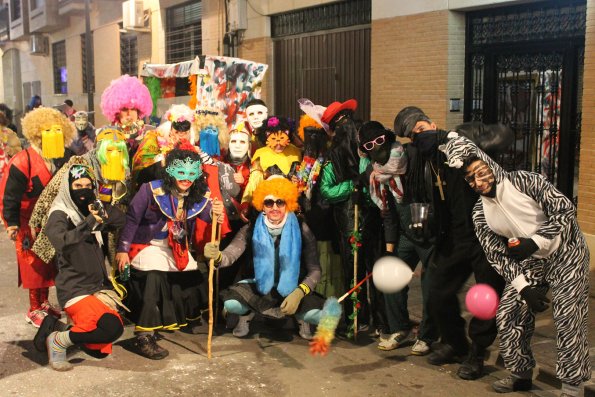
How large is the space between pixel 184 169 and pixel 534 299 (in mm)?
2918

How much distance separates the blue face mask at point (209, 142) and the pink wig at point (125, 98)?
0.92m

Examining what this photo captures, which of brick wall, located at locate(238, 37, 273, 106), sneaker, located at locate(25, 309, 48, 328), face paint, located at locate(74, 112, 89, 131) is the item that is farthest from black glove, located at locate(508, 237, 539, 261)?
brick wall, located at locate(238, 37, 273, 106)

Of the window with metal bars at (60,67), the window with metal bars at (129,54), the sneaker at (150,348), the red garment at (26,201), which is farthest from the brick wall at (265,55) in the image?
the window with metal bars at (60,67)

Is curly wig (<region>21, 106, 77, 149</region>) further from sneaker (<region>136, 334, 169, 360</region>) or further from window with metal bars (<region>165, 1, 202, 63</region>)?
window with metal bars (<region>165, 1, 202, 63</region>)

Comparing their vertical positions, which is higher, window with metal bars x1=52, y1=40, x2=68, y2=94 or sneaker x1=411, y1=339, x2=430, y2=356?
window with metal bars x1=52, y1=40, x2=68, y2=94

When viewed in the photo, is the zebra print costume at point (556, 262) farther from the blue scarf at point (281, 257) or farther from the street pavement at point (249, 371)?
the blue scarf at point (281, 257)

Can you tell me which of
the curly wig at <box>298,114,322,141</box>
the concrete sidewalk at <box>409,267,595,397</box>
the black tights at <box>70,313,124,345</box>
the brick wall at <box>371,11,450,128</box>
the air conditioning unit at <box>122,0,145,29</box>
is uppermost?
the air conditioning unit at <box>122,0,145,29</box>

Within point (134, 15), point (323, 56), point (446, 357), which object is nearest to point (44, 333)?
point (446, 357)

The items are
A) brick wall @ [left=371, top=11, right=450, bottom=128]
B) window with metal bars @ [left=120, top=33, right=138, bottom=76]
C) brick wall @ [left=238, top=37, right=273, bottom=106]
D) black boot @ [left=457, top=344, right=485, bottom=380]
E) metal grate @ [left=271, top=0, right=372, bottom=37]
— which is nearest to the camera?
black boot @ [left=457, top=344, right=485, bottom=380]

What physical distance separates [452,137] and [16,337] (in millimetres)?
4198

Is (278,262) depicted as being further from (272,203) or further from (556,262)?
(556,262)

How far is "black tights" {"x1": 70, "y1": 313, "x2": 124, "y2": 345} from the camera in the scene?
5.62 m

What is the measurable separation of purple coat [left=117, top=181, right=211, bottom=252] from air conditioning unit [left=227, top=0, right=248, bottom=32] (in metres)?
9.87

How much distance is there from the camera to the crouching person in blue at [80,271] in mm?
5641
